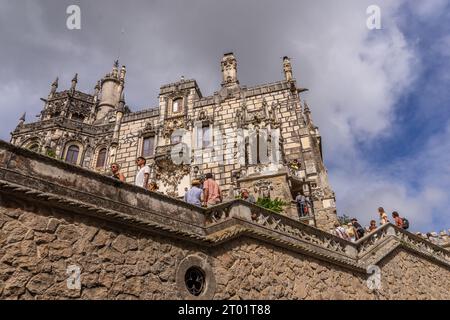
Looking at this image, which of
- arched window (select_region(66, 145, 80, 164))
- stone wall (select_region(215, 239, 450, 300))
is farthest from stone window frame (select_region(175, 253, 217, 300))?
arched window (select_region(66, 145, 80, 164))

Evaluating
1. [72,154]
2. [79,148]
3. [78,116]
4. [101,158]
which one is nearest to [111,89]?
[78,116]

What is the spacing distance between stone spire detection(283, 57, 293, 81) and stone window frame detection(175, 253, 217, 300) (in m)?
20.2

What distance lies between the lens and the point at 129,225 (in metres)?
6.71

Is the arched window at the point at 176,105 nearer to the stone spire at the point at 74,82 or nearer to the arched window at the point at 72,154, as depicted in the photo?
the arched window at the point at 72,154

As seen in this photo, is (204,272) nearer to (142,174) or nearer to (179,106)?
(142,174)

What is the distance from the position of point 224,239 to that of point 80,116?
41.0 m

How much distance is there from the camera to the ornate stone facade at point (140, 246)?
5.48 meters

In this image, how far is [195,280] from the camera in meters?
7.29

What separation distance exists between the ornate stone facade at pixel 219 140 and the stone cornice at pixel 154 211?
266 inches

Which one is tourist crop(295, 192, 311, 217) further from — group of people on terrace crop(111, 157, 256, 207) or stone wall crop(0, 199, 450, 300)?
group of people on terrace crop(111, 157, 256, 207)

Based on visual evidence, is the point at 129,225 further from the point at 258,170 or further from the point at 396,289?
the point at 258,170

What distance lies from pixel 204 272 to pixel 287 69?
21547 millimetres

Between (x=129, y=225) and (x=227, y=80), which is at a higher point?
(x=227, y=80)
